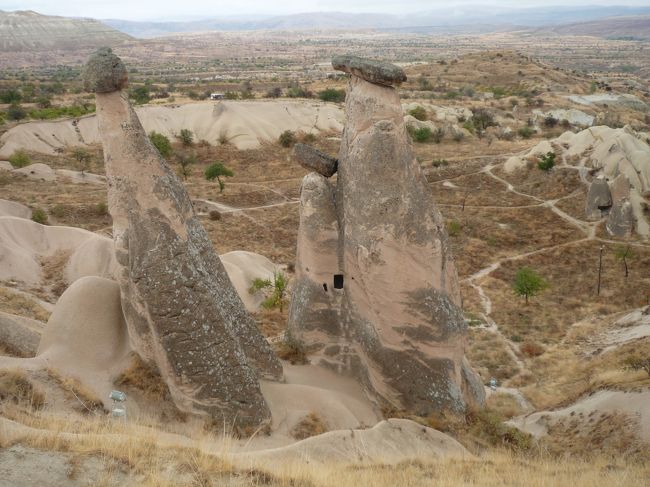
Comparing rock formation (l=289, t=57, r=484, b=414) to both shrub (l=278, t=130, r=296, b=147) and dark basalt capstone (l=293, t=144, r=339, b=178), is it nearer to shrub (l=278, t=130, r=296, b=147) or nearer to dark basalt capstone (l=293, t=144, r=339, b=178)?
dark basalt capstone (l=293, t=144, r=339, b=178)

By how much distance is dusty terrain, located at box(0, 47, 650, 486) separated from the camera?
6754 millimetres

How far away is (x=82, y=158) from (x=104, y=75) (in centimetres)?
3838

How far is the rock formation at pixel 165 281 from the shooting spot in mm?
9359

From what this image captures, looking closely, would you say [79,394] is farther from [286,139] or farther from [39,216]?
[286,139]

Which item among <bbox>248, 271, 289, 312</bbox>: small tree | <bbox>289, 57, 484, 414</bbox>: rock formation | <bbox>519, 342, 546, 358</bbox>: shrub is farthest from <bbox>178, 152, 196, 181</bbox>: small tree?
<bbox>289, 57, 484, 414</bbox>: rock formation

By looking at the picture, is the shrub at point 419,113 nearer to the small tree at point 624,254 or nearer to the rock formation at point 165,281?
the small tree at point 624,254

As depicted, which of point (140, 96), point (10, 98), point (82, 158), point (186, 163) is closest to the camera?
point (82, 158)

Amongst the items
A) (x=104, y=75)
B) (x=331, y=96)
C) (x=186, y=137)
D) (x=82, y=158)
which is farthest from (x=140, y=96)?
(x=104, y=75)

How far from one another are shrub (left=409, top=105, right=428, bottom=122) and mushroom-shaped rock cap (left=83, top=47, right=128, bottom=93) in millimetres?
56812

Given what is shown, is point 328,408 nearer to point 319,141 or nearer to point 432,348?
point 432,348

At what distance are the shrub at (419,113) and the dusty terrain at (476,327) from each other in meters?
5.69

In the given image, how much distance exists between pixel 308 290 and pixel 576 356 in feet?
35.2

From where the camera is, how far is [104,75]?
9.55 meters

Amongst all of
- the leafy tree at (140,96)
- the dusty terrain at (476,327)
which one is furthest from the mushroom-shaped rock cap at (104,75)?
the leafy tree at (140,96)
